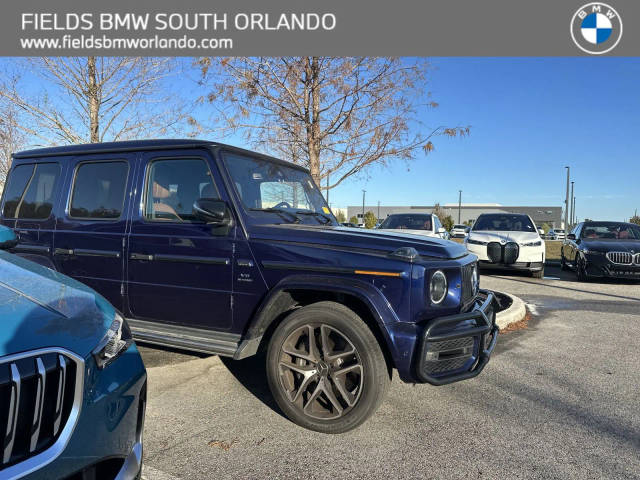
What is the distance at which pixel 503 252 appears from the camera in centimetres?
1055

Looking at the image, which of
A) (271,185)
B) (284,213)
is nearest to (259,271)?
(284,213)

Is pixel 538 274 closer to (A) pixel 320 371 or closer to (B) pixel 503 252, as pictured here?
(B) pixel 503 252

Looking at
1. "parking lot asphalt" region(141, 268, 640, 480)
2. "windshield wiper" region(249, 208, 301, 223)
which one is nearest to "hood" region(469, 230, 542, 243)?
"parking lot asphalt" region(141, 268, 640, 480)

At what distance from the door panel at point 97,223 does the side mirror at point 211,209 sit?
87 centimetres

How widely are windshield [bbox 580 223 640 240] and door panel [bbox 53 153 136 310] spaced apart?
11.2 metres

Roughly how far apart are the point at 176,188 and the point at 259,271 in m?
1.03

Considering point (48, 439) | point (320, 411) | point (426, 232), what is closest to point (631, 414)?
point (320, 411)

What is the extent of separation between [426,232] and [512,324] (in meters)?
5.20

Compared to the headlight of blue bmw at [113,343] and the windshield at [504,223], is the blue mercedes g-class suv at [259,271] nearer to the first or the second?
the headlight of blue bmw at [113,343]

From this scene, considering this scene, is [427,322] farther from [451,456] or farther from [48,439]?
[48,439]

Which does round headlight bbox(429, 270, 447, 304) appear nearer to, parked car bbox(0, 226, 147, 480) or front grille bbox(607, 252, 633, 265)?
parked car bbox(0, 226, 147, 480)

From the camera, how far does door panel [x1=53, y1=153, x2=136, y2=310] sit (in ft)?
12.1

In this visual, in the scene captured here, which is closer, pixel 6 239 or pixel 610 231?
pixel 6 239

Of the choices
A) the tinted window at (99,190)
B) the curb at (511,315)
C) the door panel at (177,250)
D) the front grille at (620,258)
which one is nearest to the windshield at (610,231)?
the front grille at (620,258)
